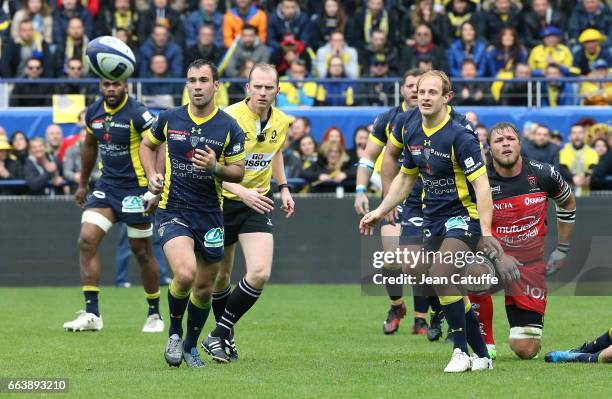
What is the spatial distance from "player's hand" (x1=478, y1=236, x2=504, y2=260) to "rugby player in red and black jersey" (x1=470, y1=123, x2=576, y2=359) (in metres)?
1.35

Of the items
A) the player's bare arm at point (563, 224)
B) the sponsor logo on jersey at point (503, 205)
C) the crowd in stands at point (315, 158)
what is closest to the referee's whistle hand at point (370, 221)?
the sponsor logo on jersey at point (503, 205)

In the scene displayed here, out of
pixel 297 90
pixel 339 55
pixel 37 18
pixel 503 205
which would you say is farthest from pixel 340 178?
pixel 503 205

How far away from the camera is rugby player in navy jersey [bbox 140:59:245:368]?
9.39 m

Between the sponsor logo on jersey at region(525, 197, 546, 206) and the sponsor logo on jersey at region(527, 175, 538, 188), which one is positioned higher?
the sponsor logo on jersey at region(527, 175, 538, 188)

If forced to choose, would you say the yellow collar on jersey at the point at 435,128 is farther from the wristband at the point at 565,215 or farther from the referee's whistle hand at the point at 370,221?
the wristband at the point at 565,215

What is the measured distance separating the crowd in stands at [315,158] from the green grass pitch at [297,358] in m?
3.21

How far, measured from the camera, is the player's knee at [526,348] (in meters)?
10.2

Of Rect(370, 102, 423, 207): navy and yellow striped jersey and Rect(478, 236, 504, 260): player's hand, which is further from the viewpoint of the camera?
Rect(370, 102, 423, 207): navy and yellow striped jersey

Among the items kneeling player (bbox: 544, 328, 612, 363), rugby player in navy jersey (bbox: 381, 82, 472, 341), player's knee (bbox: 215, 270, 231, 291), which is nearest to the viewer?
kneeling player (bbox: 544, 328, 612, 363)

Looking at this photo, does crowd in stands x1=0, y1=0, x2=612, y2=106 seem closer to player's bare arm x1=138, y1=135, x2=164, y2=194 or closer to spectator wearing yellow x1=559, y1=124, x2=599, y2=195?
spectator wearing yellow x1=559, y1=124, x2=599, y2=195

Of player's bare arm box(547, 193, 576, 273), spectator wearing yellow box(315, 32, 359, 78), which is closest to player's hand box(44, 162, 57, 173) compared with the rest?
spectator wearing yellow box(315, 32, 359, 78)

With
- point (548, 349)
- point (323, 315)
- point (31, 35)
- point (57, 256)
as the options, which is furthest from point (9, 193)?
point (548, 349)

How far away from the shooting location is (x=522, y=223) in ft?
34.6

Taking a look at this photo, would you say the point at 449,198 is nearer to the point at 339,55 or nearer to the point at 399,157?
the point at 399,157
